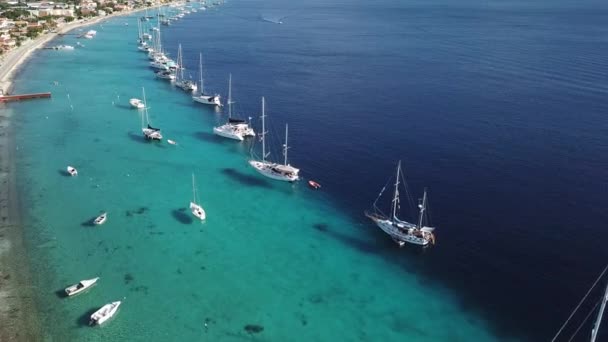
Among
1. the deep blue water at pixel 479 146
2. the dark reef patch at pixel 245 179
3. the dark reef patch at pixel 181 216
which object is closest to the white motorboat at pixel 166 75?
the deep blue water at pixel 479 146

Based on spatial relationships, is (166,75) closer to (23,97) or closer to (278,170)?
(23,97)

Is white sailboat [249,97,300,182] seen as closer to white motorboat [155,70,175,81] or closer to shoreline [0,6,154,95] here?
white motorboat [155,70,175,81]

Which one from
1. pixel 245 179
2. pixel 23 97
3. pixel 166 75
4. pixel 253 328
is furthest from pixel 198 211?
pixel 166 75

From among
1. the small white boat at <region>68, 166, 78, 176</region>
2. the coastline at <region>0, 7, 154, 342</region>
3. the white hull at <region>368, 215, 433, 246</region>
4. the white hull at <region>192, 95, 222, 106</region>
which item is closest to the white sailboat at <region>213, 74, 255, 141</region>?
the white hull at <region>192, 95, 222, 106</region>

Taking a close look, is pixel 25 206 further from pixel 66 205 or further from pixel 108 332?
pixel 108 332

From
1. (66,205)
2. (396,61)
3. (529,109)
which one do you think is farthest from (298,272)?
(396,61)

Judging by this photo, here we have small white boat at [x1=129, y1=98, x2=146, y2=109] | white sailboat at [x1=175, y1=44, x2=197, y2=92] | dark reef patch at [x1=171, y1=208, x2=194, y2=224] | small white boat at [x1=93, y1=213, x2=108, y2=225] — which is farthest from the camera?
white sailboat at [x1=175, y1=44, x2=197, y2=92]
